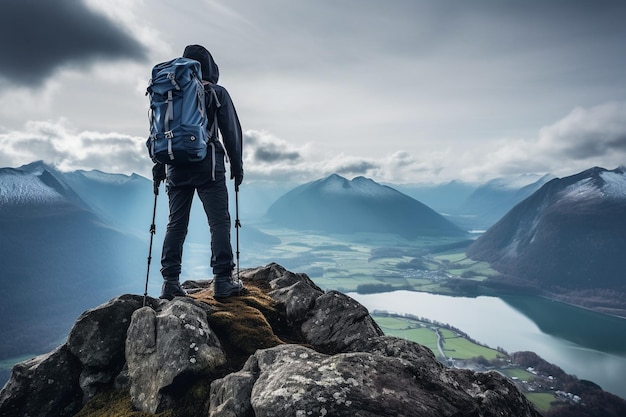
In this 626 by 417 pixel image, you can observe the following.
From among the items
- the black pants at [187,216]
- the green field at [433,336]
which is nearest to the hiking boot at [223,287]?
the black pants at [187,216]

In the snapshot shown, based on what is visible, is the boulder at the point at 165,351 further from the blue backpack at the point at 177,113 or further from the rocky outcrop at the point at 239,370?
the blue backpack at the point at 177,113

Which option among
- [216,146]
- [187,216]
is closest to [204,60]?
[216,146]

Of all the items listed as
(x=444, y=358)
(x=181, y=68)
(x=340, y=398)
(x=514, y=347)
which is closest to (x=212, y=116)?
(x=181, y=68)

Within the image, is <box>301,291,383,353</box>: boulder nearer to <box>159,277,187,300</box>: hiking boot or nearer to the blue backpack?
<box>159,277,187,300</box>: hiking boot

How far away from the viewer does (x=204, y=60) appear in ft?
31.6

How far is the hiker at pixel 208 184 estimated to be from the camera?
9133mm

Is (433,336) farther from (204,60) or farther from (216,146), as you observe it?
(204,60)

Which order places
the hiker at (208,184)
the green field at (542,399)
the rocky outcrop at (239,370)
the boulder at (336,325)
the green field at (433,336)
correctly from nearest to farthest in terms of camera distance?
1. the rocky outcrop at (239,370)
2. the boulder at (336,325)
3. the hiker at (208,184)
4. the green field at (542,399)
5. the green field at (433,336)

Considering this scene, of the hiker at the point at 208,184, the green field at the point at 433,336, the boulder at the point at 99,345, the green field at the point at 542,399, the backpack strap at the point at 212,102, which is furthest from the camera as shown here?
the green field at the point at 433,336

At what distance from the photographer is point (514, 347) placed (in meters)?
141

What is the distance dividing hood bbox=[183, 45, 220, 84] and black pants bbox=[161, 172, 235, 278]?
9.45 feet

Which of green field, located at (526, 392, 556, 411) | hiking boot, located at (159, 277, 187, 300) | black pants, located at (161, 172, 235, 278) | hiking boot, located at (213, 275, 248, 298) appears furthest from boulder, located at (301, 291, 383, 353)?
green field, located at (526, 392, 556, 411)

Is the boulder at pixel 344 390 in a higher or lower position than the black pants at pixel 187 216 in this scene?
lower

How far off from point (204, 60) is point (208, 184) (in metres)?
3.53
